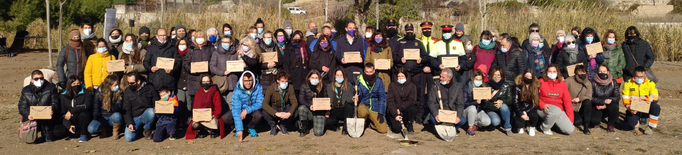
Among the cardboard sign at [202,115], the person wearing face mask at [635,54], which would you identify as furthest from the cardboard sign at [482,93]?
the cardboard sign at [202,115]

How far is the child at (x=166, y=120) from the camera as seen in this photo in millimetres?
6992

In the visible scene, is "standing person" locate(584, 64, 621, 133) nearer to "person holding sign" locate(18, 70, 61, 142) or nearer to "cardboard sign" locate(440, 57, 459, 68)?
"cardboard sign" locate(440, 57, 459, 68)

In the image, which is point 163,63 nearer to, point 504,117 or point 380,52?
point 380,52

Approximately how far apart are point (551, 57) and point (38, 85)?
8044 mm

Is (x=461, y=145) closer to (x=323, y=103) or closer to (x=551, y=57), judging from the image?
(x=323, y=103)

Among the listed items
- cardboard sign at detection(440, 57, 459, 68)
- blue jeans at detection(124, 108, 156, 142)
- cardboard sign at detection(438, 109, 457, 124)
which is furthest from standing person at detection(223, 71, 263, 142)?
cardboard sign at detection(440, 57, 459, 68)

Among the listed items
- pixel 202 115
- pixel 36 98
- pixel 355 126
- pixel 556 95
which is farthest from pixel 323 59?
pixel 36 98

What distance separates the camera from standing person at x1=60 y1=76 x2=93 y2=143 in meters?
6.96

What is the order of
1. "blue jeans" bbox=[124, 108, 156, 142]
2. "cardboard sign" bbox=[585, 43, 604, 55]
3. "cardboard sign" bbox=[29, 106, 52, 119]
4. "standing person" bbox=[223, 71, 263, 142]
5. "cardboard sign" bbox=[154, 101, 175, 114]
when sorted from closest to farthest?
"cardboard sign" bbox=[29, 106, 52, 119], "cardboard sign" bbox=[154, 101, 175, 114], "blue jeans" bbox=[124, 108, 156, 142], "standing person" bbox=[223, 71, 263, 142], "cardboard sign" bbox=[585, 43, 604, 55]

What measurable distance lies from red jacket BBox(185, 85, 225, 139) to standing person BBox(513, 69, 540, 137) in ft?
14.2

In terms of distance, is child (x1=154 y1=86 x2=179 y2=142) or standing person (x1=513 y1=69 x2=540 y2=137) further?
standing person (x1=513 y1=69 x2=540 y2=137)

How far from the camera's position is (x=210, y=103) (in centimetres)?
713

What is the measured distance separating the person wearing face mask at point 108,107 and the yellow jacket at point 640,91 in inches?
296

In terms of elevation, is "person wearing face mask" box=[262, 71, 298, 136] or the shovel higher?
"person wearing face mask" box=[262, 71, 298, 136]
